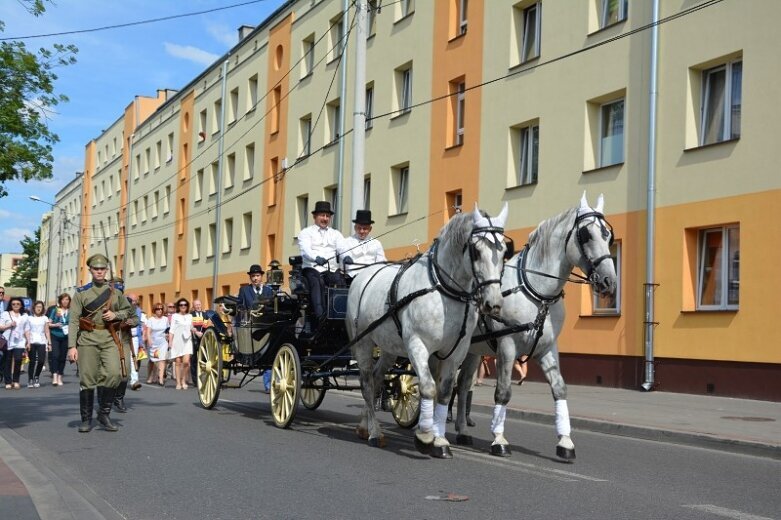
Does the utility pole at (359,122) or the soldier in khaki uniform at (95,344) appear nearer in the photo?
the soldier in khaki uniform at (95,344)

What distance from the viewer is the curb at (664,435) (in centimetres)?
1008

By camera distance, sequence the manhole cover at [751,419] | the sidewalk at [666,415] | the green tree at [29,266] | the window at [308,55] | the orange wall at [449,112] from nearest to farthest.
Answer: the sidewalk at [666,415]
the manhole cover at [751,419]
the orange wall at [449,112]
the window at [308,55]
the green tree at [29,266]

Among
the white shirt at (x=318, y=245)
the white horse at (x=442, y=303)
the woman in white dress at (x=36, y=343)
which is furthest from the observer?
the woman in white dress at (x=36, y=343)

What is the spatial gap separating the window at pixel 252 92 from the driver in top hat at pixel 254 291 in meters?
27.3

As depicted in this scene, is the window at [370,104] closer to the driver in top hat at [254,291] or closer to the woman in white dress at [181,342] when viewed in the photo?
the woman in white dress at [181,342]

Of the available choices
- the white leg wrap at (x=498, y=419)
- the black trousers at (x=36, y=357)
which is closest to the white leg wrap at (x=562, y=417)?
the white leg wrap at (x=498, y=419)

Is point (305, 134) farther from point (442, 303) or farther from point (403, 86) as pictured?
point (442, 303)

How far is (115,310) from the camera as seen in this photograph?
11.0 metres

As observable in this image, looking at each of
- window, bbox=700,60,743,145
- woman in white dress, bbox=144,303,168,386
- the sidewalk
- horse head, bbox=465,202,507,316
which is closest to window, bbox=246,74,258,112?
woman in white dress, bbox=144,303,168,386

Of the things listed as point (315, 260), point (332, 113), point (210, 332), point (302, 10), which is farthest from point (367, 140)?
point (315, 260)

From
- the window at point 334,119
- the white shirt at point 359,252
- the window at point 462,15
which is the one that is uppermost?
the window at point 462,15

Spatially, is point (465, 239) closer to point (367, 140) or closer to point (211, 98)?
point (367, 140)

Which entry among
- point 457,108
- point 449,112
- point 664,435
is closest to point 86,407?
point 664,435

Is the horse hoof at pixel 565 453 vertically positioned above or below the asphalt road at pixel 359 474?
above
